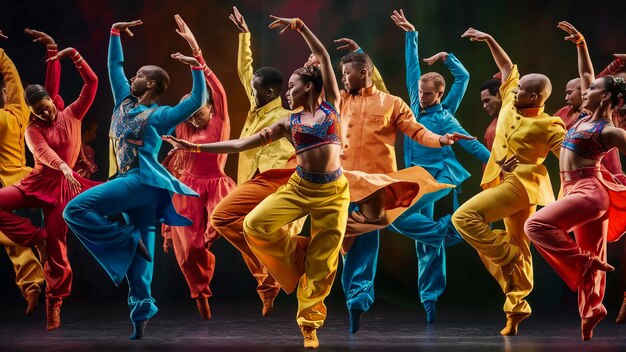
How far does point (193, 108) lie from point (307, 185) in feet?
3.08

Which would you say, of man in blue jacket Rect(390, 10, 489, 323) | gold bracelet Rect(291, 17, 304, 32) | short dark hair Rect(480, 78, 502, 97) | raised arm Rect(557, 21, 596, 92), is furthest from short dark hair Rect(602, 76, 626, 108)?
gold bracelet Rect(291, 17, 304, 32)

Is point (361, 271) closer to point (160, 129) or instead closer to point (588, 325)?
point (588, 325)

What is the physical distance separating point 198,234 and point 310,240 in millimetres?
1545

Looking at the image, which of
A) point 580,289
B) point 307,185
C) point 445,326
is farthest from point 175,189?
point 580,289

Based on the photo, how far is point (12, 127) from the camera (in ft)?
25.0

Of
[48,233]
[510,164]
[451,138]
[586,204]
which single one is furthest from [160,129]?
[586,204]

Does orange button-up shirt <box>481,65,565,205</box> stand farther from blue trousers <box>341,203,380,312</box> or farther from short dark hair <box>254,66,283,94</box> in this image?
short dark hair <box>254,66,283,94</box>

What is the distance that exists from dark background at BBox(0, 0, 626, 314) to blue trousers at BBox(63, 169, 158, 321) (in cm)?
226

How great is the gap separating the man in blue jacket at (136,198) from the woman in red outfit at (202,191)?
0.82 metres

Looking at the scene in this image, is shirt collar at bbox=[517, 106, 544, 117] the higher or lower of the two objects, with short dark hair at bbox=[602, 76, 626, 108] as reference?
lower

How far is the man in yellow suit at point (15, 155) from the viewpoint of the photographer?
7.49m

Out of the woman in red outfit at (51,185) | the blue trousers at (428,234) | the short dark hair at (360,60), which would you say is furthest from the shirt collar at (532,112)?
A: the woman in red outfit at (51,185)

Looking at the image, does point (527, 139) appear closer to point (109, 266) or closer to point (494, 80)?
point (494, 80)

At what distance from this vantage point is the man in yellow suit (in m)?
7.49
